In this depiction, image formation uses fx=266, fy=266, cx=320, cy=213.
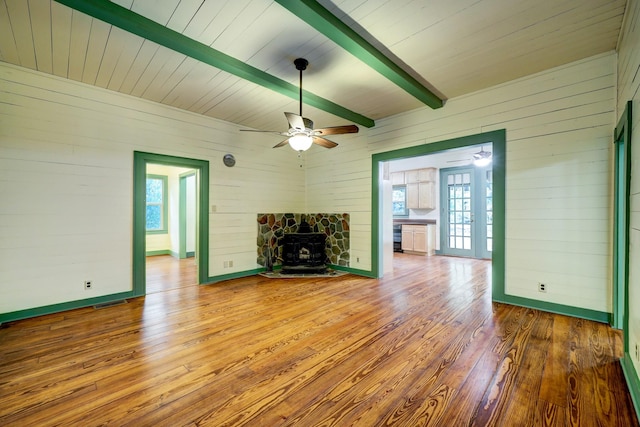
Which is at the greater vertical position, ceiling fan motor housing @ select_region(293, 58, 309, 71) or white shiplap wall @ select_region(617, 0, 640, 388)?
ceiling fan motor housing @ select_region(293, 58, 309, 71)

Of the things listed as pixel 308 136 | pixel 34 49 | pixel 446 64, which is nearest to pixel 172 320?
pixel 308 136

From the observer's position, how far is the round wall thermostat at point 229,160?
473 cm

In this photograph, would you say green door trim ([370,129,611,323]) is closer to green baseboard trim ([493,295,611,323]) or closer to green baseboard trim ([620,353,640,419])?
green baseboard trim ([493,295,611,323])

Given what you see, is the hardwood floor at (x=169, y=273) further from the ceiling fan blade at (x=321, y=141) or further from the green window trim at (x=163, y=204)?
the ceiling fan blade at (x=321, y=141)

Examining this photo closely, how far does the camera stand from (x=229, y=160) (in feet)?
15.6

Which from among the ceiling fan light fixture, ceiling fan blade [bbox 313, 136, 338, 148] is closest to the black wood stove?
ceiling fan blade [bbox 313, 136, 338, 148]

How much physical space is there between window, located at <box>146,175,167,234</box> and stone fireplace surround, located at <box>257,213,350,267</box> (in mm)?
3989

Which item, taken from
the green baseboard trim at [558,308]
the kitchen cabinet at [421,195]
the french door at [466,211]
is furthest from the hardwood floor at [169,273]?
the french door at [466,211]

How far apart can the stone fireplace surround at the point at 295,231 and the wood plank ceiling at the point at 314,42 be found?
2.44 m

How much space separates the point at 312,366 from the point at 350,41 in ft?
9.15

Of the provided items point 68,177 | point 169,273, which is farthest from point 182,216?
point 68,177

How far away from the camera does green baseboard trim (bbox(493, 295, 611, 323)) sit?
2.84 m

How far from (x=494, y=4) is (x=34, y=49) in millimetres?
4327

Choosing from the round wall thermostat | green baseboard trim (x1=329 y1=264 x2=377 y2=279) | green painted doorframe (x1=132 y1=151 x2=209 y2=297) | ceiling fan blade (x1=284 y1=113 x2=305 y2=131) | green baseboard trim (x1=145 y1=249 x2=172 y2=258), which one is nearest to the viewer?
ceiling fan blade (x1=284 y1=113 x2=305 y2=131)
